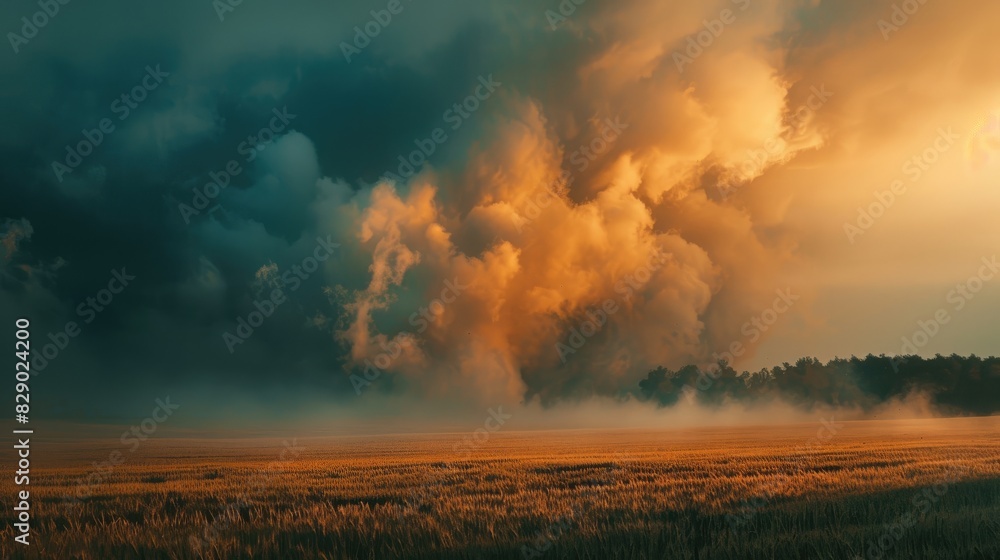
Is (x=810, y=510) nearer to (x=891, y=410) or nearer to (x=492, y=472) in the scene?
(x=492, y=472)

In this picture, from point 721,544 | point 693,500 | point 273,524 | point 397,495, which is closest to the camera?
point 721,544

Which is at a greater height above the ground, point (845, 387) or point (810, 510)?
point (810, 510)

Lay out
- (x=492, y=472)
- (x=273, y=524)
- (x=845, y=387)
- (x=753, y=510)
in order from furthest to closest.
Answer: (x=845, y=387) < (x=492, y=472) < (x=753, y=510) < (x=273, y=524)

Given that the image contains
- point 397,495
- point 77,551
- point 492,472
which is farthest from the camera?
point 492,472

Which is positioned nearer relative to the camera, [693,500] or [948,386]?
[693,500]

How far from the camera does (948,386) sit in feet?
566

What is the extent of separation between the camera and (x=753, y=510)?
11672 millimetres

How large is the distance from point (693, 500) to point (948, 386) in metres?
201

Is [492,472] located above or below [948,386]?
above

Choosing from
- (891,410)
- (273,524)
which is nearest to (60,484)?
(273,524)

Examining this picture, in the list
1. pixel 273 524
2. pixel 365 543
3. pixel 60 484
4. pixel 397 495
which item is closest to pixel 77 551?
pixel 273 524

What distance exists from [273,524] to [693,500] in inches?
339

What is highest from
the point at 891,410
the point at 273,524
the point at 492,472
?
the point at 273,524

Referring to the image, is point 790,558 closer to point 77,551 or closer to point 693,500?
point 693,500
